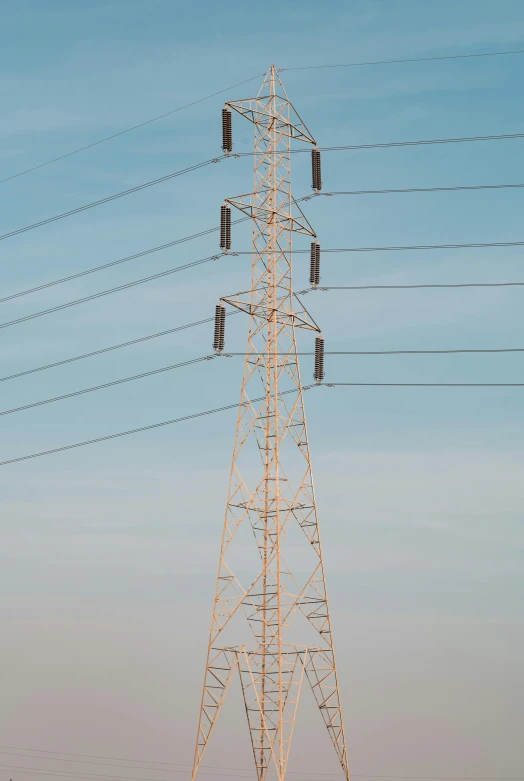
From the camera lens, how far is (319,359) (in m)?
50.7

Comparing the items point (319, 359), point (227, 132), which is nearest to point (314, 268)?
point (319, 359)

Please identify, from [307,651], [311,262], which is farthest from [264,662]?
[311,262]

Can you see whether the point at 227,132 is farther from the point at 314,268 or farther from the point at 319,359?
the point at 319,359

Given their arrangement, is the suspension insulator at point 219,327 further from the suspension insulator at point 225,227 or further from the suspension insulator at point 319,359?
the suspension insulator at point 319,359

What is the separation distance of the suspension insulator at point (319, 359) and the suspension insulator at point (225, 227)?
6.32 metres

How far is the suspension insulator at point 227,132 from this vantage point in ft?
170

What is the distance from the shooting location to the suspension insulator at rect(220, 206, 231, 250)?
1977 inches

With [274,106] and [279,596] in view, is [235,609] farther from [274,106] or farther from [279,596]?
[274,106]

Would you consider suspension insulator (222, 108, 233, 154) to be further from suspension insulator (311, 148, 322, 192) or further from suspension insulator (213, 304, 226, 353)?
suspension insulator (213, 304, 226, 353)

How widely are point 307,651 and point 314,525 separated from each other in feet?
18.5

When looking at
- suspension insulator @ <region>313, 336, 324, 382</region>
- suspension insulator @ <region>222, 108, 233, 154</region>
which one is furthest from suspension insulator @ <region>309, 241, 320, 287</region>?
suspension insulator @ <region>222, 108, 233, 154</region>

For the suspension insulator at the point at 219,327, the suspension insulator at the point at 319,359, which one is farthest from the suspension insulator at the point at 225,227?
Answer: the suspension insulator at the point at 319,359

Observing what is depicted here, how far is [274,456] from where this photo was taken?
1918 inches

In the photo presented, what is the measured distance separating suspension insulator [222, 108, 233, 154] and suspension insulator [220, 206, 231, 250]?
3.30 meters
